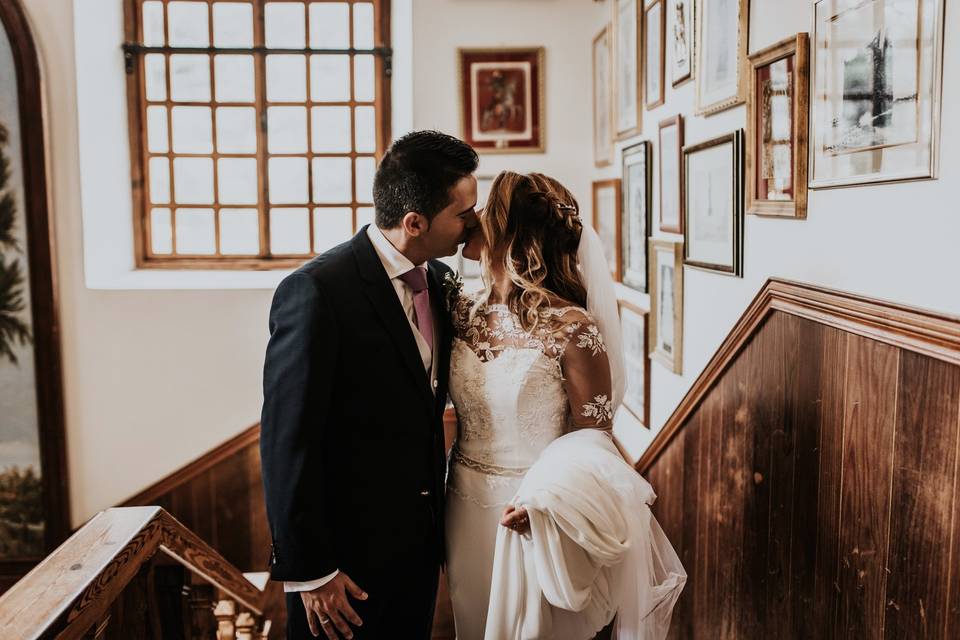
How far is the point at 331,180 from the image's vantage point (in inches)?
193

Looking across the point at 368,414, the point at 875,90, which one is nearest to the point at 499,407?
the point at 368,414

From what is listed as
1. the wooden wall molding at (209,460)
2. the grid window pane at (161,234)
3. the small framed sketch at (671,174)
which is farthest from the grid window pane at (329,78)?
the small framed sketch at (671,174)

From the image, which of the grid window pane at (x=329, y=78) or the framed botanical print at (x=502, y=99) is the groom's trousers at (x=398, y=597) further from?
the grid window pane at (x=329, y=78)

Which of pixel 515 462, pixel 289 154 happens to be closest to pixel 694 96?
pixel 515 462

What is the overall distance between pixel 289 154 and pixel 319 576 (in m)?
3.42

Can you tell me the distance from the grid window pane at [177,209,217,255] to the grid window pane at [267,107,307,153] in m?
0.55

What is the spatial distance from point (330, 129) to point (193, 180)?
2.76ft

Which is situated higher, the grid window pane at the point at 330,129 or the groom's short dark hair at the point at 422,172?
the grid window pane at the point at 330,129

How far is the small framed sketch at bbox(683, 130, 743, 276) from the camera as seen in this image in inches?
90.2

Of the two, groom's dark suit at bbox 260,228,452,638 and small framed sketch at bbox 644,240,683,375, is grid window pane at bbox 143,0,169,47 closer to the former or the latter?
small framed sketch at bbox 644,240,683,375

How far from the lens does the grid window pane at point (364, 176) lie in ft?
16.1

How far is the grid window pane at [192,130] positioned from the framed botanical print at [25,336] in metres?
0.74

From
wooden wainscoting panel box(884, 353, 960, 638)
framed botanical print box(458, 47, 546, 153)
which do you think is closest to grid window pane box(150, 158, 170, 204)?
framed botanical print box(458, 47, 546, 153)

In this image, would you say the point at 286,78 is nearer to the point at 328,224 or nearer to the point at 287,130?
the point at 287,130
